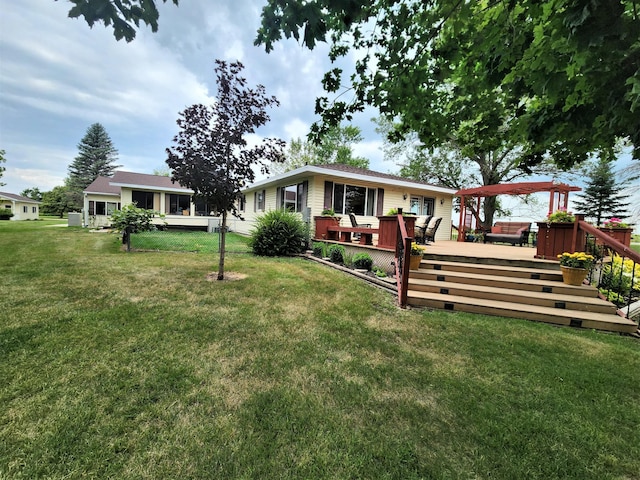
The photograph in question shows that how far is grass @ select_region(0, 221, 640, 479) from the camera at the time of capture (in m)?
Answer: 1.60

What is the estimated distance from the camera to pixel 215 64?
509 cm

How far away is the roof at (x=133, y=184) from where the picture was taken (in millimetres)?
16930

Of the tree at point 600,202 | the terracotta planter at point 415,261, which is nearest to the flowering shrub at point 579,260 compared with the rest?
the terracotta planter at point 415,261

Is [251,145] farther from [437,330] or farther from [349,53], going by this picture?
[437,330]

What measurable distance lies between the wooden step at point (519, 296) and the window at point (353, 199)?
20.3 feet

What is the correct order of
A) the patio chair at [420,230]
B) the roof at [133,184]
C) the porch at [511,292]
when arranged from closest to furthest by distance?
the porch at [511,292] < the patio chair at [420,230] < the roof at [133,184]

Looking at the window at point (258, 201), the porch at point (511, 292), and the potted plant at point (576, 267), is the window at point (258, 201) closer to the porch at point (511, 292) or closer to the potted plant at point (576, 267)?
the porch at point (511, 292)

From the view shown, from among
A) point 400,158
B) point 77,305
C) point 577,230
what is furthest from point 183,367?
point 400,158

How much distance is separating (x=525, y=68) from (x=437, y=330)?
310cm

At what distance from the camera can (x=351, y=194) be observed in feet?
37.1

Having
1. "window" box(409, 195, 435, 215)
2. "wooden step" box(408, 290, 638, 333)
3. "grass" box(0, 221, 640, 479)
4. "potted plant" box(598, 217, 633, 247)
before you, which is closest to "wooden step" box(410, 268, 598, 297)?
"wooden step" box(408, 290, 638, 333)

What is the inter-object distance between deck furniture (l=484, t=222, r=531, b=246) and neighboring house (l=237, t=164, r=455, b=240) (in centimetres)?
235

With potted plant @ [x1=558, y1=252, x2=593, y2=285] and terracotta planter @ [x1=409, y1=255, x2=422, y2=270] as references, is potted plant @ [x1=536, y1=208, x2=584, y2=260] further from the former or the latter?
terracotta planter @ [x1=409, y1=255, x2=422, y2=270]

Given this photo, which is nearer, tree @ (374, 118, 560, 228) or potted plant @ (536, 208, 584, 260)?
potted plant @ (536, 208, 584, 260)
